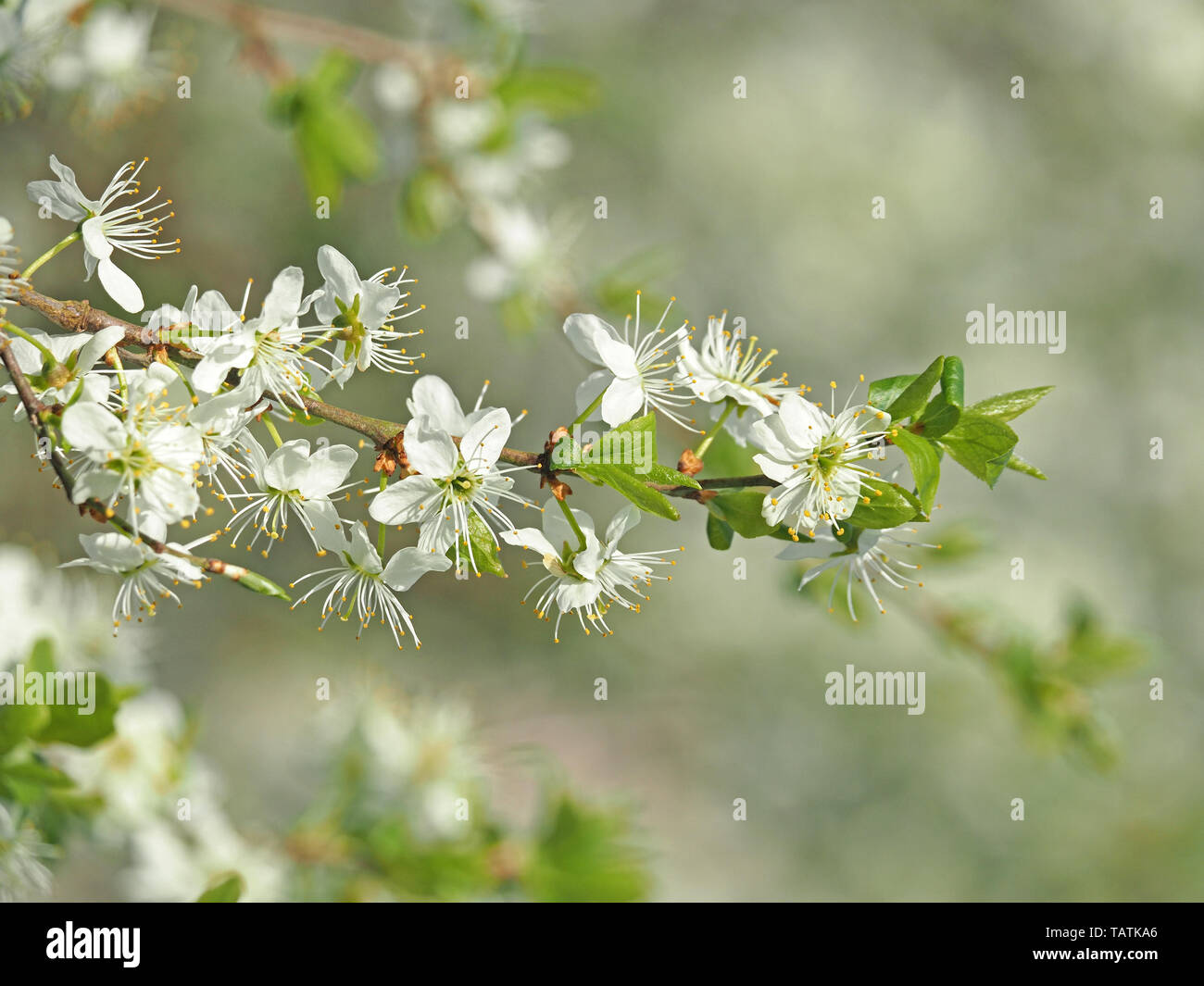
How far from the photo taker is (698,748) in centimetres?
321

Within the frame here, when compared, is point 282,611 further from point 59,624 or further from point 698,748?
point 59,624

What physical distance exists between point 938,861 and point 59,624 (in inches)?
109

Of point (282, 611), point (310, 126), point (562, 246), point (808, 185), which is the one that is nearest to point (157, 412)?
point (310, 126)

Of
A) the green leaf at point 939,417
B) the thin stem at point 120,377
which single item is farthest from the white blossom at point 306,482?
the green leaf at point 939,417

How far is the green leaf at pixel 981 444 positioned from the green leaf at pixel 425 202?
39.8 inches

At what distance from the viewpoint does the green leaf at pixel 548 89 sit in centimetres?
130

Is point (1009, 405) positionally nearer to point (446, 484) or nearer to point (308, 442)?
point (446, 484)

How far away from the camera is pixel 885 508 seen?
2.05 feet

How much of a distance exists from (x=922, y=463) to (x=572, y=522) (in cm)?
26

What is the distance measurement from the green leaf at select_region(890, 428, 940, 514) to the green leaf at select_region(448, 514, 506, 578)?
0.31 m

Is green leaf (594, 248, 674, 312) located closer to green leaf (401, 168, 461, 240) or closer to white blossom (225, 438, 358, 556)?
green leaf (401, 168, 461, 240)

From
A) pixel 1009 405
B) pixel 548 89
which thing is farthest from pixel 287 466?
pixel 548 89

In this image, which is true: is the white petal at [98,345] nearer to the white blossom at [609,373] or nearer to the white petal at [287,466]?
the white petal at [287,466]
